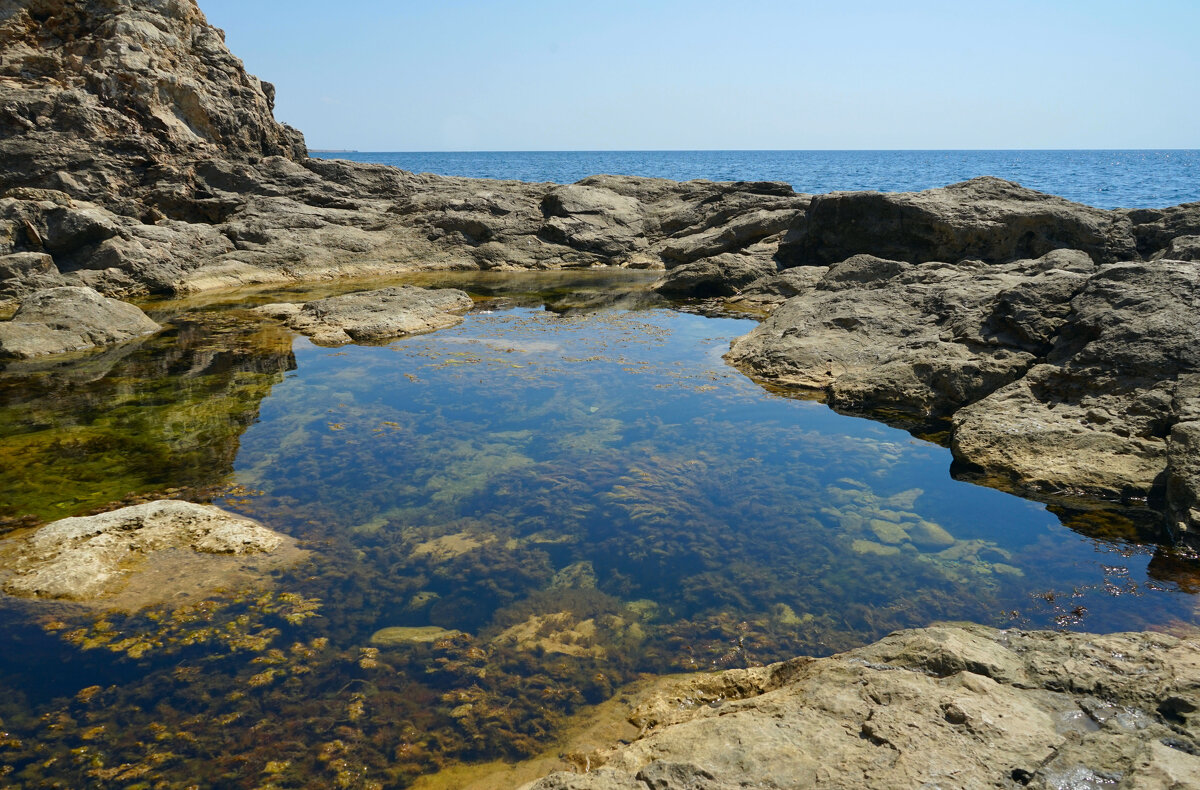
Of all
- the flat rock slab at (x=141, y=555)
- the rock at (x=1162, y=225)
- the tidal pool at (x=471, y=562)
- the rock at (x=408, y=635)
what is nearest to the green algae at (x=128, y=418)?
the tidal pool at (x=471, y=562)

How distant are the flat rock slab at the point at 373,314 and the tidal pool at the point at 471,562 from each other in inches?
108

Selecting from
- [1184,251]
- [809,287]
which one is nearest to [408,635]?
[1184,251]

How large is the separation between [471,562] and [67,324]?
381 inches

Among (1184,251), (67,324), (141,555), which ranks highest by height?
(1184,251)

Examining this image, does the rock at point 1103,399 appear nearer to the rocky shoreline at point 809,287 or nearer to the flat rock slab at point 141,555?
the rocky shoreline at point 809,287

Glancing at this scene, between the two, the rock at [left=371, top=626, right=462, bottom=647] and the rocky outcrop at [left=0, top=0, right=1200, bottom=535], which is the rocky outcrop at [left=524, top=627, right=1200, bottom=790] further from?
the rocky outcrop at [left=0, top=0, right=1200, bottom=535]

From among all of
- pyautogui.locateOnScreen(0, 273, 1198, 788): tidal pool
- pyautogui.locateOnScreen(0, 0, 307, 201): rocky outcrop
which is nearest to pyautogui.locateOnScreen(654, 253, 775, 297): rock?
pyautogui.locateOnScreen(0, 273, 1198, 788): tidal pool

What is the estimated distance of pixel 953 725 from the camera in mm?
2645

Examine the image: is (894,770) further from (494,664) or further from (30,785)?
(30,785)

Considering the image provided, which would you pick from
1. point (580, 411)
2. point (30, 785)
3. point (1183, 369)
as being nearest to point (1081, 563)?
point (1183, 369)

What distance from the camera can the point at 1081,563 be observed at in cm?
502

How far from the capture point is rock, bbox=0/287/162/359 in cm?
1052

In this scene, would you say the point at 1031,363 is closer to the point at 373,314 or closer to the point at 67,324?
the point at 373,314

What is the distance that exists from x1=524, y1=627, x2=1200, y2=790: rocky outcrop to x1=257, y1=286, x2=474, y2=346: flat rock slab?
10.1m
